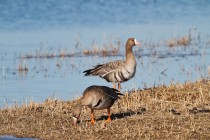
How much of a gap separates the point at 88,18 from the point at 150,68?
52.4ft

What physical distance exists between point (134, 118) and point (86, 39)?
1562 cm

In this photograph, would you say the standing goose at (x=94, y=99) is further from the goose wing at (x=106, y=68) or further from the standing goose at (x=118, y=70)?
the goose wing at (x=106, y=68)

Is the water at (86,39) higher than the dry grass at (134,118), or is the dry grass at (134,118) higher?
the water at (86,39)

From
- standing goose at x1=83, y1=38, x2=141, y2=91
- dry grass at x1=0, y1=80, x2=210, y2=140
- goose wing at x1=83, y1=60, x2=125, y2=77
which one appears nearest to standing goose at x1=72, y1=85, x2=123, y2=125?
dry grass at x1=0, y1=80, x2=210, y2=140

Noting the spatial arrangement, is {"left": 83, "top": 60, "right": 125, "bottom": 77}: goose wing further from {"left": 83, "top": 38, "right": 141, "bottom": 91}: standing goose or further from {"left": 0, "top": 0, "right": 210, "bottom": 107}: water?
{"left": 0, "top": 0, "right": 210, "bottom": 107}: water

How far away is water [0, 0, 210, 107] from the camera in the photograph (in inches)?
667

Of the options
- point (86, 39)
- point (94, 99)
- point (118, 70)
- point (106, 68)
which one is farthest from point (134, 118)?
point (86, 39)

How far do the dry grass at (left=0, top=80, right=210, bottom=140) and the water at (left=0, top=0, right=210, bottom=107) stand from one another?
5.96ft

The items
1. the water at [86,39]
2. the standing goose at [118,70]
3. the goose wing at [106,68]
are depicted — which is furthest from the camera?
the water at [86,39]

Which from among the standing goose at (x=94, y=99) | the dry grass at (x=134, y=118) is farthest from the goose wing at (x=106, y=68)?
the standing goose at (x=94, y=99)

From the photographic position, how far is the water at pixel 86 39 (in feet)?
55.6

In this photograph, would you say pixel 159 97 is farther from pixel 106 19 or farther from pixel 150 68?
pixel 106 19

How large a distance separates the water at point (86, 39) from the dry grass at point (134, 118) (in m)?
1.82

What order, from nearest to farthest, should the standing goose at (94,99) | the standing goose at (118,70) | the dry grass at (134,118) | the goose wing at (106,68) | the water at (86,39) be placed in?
the dry grass at (134,118) < the standing goose at (94,99) < the standing goose at (118,70) < the goose wing at (106,68) < the water at (86,39)
